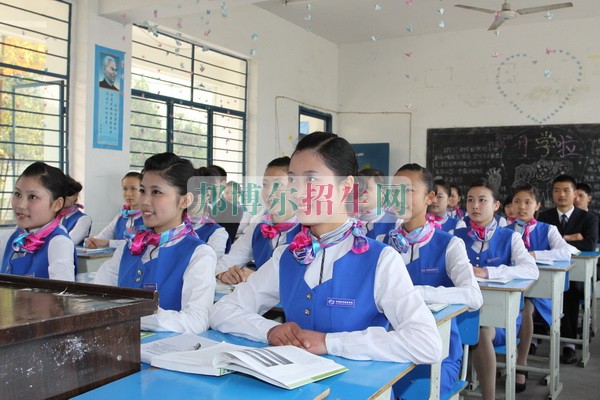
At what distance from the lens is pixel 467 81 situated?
771cm

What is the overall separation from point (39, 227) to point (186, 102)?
4005mm

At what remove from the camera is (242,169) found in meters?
7.10

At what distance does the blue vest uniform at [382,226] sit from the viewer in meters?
3.67

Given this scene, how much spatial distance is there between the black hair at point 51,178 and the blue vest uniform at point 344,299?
1.35m

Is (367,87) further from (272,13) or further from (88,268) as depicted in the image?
(88,268)

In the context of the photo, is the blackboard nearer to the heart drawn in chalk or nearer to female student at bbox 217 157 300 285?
the heart drawn in chalk

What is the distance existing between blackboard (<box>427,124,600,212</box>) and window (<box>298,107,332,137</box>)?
1.48 m

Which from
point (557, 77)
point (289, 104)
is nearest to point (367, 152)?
point (289, 104)

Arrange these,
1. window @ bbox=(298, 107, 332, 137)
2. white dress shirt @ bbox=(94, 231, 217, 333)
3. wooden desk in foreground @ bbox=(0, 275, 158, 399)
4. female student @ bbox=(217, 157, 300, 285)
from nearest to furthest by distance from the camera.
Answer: wooden desk in foreground @ bbox=(0, 275, 158, 399), white dress shirt @ bbox=(94, 231, 217, 333), female student @ bbox=(217, 157, 300, 285), window @ bbox=(298, 107, 332, 137)

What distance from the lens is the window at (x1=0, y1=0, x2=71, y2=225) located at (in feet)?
15.2

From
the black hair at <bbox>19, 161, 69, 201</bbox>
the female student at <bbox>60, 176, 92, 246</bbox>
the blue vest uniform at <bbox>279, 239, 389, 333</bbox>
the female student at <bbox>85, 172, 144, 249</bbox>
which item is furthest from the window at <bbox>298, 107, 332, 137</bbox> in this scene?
the blue vest uniform at <bbox>279, 239, 389, 333</bbox>

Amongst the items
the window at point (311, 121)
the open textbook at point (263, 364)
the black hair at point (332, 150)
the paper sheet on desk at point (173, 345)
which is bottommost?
the paper sheet on desk at point (173, 345)

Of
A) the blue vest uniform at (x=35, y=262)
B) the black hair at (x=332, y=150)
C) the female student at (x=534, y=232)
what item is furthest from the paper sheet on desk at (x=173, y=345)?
the female student at (x=534, y=232)

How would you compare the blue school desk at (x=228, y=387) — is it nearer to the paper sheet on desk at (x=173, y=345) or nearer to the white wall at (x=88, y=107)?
the paper sheet on desk at (x=173, y=345)
